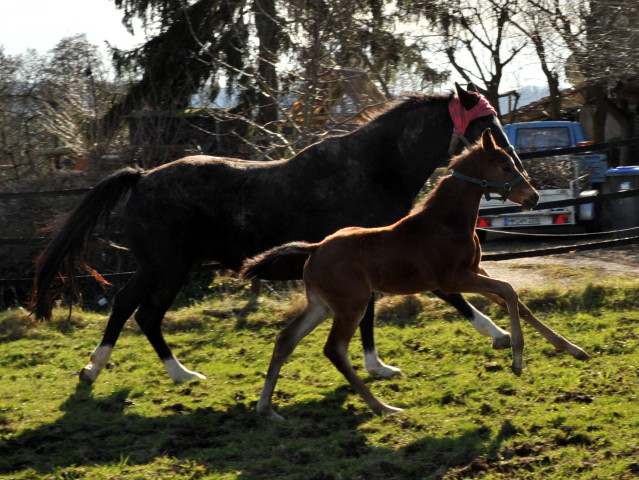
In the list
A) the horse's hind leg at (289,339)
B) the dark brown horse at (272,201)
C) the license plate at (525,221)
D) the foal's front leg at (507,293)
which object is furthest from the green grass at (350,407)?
the license plate at (525,221)

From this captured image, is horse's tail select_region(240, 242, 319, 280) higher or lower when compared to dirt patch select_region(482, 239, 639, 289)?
higher

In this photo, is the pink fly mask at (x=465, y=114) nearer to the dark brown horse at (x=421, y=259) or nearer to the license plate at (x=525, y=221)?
the dark brown horse at (x=421, y=259)

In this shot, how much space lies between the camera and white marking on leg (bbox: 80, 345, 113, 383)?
6.58 m

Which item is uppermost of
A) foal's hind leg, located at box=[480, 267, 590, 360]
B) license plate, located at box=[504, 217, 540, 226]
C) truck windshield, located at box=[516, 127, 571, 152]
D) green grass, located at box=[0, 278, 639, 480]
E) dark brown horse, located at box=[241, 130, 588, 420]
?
truck windshield, located at box=[516, 127, 571, 152]

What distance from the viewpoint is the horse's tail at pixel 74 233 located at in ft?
22.6

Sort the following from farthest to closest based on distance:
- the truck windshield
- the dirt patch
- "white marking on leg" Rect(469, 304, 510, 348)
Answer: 1. the truck windshield
2. the dirt patch
3. "white marking on leg" Rect(469, 304, 510, 348)

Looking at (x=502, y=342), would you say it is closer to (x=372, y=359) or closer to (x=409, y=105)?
(x=372, y=359)

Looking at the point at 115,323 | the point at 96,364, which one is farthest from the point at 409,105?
the point at 96,364

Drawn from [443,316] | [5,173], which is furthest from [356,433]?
[5,173]

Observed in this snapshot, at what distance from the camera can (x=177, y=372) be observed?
21.5ft

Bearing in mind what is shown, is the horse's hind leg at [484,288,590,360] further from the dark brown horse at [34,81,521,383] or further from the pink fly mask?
the pink fly mask

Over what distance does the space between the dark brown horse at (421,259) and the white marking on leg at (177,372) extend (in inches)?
47.0

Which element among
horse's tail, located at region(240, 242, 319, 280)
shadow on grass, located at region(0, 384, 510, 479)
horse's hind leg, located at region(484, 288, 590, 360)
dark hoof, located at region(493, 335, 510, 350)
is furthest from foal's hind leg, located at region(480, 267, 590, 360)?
horse's tail, located at region(240, 242, 319, 280)

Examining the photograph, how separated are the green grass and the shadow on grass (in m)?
0.01
